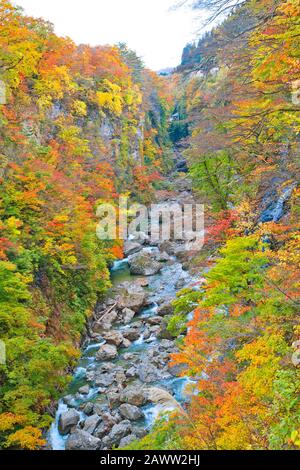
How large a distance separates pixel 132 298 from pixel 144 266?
14.7ft

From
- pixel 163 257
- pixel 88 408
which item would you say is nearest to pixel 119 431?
pixel 88 408

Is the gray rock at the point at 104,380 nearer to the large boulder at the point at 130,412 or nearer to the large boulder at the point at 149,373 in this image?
the large boulder at the point at 149,373

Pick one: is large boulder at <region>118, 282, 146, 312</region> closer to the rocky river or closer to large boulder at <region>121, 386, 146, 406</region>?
the rocky river

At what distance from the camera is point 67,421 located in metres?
10.2

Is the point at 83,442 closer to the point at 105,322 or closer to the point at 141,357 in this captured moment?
the point at 141,357

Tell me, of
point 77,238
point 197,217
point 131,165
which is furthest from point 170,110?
point 77,238

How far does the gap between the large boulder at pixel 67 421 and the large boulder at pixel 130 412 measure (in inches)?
51.7

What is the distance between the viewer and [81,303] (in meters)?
16.1

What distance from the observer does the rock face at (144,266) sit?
21891mm

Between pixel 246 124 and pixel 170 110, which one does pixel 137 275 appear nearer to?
pixel 246 124

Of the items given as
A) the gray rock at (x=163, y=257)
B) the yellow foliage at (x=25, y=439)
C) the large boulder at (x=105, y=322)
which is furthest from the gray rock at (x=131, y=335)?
the gray rock at (x=163, y=257)

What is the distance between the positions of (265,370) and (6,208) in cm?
1046

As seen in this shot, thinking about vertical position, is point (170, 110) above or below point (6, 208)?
above

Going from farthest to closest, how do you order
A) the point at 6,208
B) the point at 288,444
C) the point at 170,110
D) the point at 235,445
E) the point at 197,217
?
1. the point at 170,110
2. the point at 197,217
3. the point at 6,208
4. the point at 235,445
5. the point at 288,444
